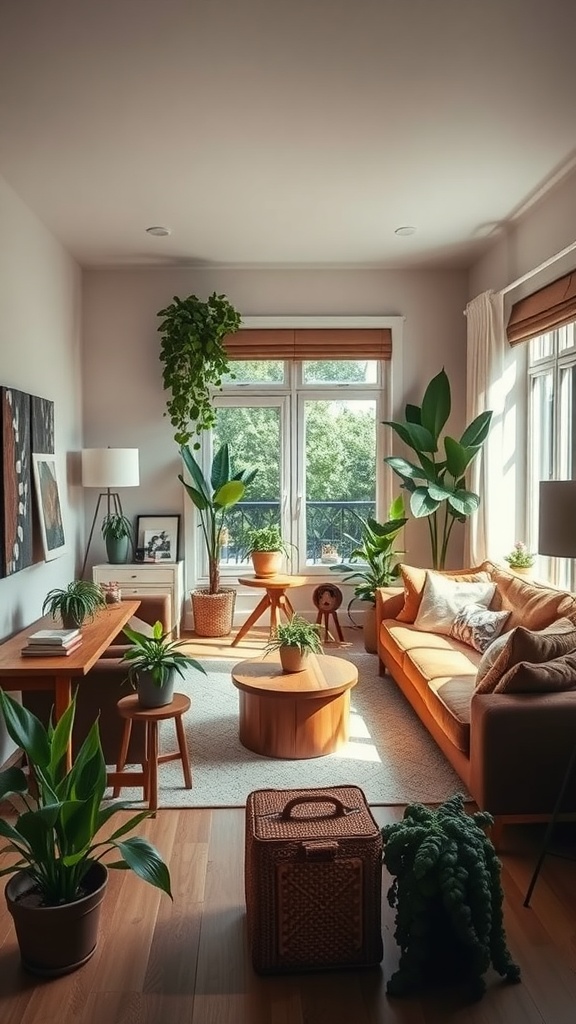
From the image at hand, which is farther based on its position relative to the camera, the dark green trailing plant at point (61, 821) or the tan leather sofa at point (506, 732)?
the tan leather sofa at point (506, 732)

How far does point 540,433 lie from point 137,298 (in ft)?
10.7

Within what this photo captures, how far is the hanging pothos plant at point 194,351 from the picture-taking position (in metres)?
5.70

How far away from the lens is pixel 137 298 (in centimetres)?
607

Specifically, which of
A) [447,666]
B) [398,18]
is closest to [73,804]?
[447,666]

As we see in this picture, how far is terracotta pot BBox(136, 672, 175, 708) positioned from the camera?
3.09 m

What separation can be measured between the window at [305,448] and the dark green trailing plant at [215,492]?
190 mm

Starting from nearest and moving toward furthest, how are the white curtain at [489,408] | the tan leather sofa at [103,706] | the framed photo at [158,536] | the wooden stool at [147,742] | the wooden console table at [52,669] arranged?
the wooden console table at [52,669] < the wooden stool at [147,742] < the tan leather sofa at [103,706] < the white curtain at [489,408] < the framed photo at [158,536]

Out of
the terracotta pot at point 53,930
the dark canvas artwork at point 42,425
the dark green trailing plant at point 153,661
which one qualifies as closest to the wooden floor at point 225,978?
the terracotta pot at point 53,930

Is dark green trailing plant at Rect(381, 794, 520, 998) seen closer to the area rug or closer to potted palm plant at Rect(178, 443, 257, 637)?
the area rug

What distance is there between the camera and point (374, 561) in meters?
5.69

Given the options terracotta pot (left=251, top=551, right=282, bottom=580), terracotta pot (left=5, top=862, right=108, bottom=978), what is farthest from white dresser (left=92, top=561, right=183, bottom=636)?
terracotta pot (left=5, top=862, right=108, bottom=978)

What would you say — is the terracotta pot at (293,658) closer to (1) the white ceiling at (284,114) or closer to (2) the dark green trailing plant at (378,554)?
(2) the dark green trailing plant at (378,554)

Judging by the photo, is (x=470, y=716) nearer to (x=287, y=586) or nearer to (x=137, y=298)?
(x=287, y=586)

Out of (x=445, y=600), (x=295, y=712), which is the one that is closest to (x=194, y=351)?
(x=445, y=600)
